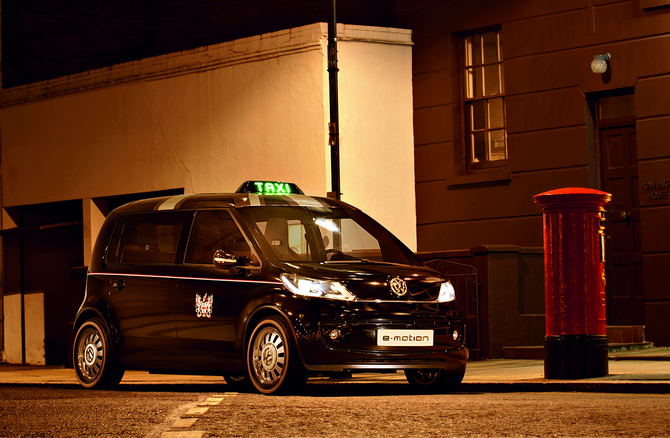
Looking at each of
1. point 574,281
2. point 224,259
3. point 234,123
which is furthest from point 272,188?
point 234,123

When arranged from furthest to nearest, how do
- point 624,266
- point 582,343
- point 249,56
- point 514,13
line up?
point 249,56
point 514,13
point 624,266
point 582,343

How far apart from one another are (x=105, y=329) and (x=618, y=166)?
26.3 ft

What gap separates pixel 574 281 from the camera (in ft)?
34.7

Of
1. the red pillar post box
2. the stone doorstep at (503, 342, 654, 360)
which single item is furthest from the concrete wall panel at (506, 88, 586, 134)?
the red pillar post box

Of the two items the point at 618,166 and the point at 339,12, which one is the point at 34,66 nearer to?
the point at 339,12

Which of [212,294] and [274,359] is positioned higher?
[212,294]

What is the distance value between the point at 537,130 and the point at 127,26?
8958mm

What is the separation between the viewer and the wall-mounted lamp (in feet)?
50.5

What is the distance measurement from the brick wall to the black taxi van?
33.8 ft

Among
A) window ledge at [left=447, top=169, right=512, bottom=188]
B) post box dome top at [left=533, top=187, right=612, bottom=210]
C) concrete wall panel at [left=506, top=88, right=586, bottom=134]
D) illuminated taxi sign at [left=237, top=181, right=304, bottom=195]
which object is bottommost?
post box dome top at [left=533, top=187, right=612, bottom=210]

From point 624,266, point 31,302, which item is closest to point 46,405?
point 624,266

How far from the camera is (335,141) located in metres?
16.1

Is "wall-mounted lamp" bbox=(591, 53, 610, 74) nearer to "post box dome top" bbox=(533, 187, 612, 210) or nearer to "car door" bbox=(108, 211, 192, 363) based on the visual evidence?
"post box dome top" bbox=(533, 187, 612, 210)

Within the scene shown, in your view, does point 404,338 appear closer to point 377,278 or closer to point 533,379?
point 377,278
